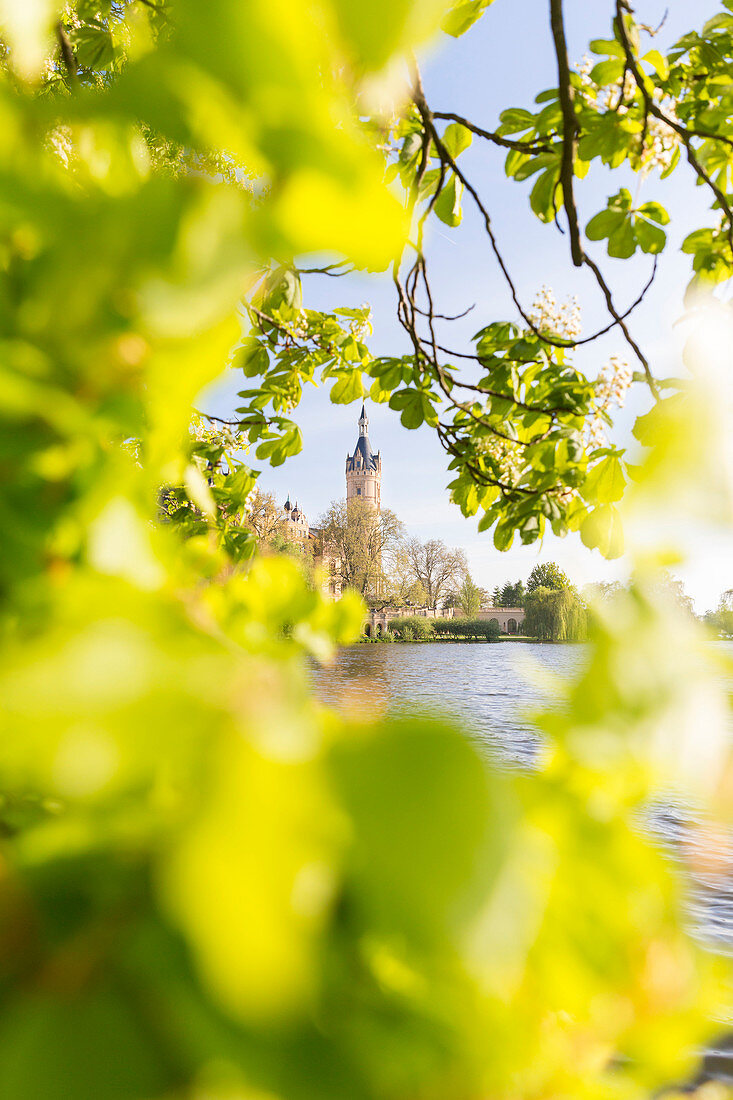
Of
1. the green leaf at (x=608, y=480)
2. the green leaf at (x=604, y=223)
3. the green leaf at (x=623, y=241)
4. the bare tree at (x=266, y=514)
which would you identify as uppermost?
the bare tree at (x=266, y=514)

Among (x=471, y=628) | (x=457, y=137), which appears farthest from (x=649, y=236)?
(x=471, y=628)

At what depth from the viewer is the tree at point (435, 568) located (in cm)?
2098

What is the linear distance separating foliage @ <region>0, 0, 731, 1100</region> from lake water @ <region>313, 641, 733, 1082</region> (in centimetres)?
2

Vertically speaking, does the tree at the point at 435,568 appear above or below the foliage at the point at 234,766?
above

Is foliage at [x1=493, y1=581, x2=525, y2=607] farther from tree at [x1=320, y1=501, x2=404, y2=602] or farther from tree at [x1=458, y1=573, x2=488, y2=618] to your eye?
tree at [x1=320, y1=501, x2=404, y2=602]

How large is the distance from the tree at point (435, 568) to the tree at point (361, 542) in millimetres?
1738

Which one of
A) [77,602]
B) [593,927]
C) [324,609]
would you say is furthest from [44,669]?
[324,609]

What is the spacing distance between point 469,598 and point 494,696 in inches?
479

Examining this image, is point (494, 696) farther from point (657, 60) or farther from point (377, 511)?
point (377, 511)

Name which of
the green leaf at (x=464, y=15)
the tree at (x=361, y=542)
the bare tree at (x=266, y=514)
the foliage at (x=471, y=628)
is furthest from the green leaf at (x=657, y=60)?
the foliage at (x=471, y=628)

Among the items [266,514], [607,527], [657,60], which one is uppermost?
[266,514]

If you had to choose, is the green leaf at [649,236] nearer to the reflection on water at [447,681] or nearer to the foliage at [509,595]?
the reflection on water at [447,681]

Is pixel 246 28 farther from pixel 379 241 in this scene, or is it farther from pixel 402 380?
pixel 402 380

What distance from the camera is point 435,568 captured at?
2134cm
